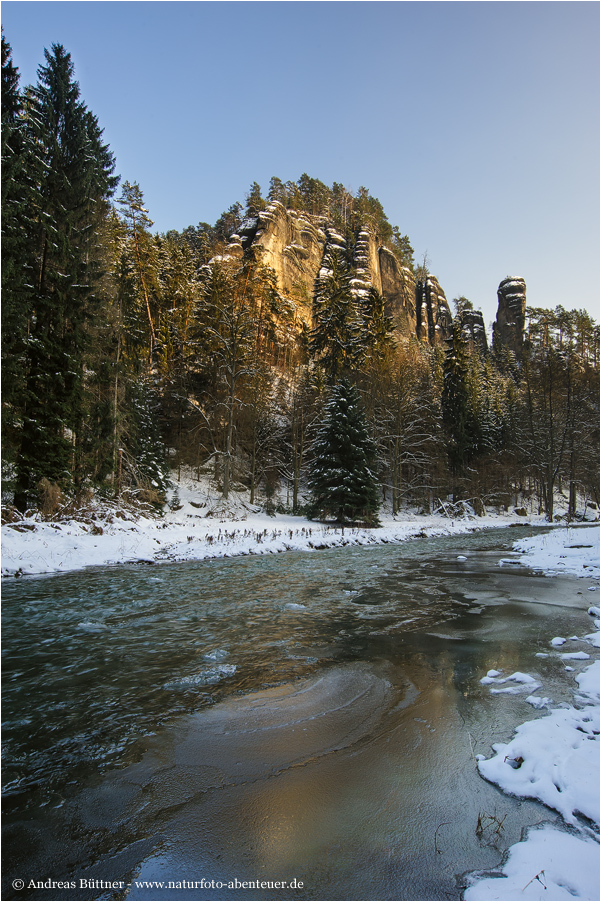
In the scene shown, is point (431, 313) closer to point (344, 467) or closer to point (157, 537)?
point (344, 467)

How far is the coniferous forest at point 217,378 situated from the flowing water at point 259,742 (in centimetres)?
1073

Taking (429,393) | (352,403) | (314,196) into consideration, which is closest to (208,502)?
(352,403)

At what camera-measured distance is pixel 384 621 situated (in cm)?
681

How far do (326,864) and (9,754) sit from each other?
2608mm

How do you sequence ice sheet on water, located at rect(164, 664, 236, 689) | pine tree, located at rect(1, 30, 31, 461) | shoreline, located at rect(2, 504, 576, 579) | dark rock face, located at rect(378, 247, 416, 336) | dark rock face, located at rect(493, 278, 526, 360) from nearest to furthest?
ice sheet on water, located at rect(164, 664, 236, 689) < shoreline, located at rect(2, 504, 576, 579) < pine tree, located at rect(1, 30, 31, 461) < dark rock face, located at rect(378, 247, 416, 336) < dark rock face, located at rect(493, 278, 526, 360)

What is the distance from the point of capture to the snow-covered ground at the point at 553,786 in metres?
1.99

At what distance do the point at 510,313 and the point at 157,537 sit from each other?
89.4 m

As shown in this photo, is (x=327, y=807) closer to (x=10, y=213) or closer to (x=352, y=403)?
(x=10, y=213)

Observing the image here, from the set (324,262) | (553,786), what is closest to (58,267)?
(553,786)

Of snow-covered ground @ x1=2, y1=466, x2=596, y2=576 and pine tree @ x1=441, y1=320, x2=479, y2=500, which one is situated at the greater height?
pine tree @ x1=441, y1=320, x2=479, y2=500

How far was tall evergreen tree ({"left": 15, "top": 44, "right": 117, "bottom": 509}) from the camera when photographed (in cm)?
1487

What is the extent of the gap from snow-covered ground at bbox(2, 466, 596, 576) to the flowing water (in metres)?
3.83

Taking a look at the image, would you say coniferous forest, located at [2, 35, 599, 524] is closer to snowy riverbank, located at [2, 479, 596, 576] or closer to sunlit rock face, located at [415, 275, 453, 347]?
snowy riverbank, located at [2, 479, 596, 576]
